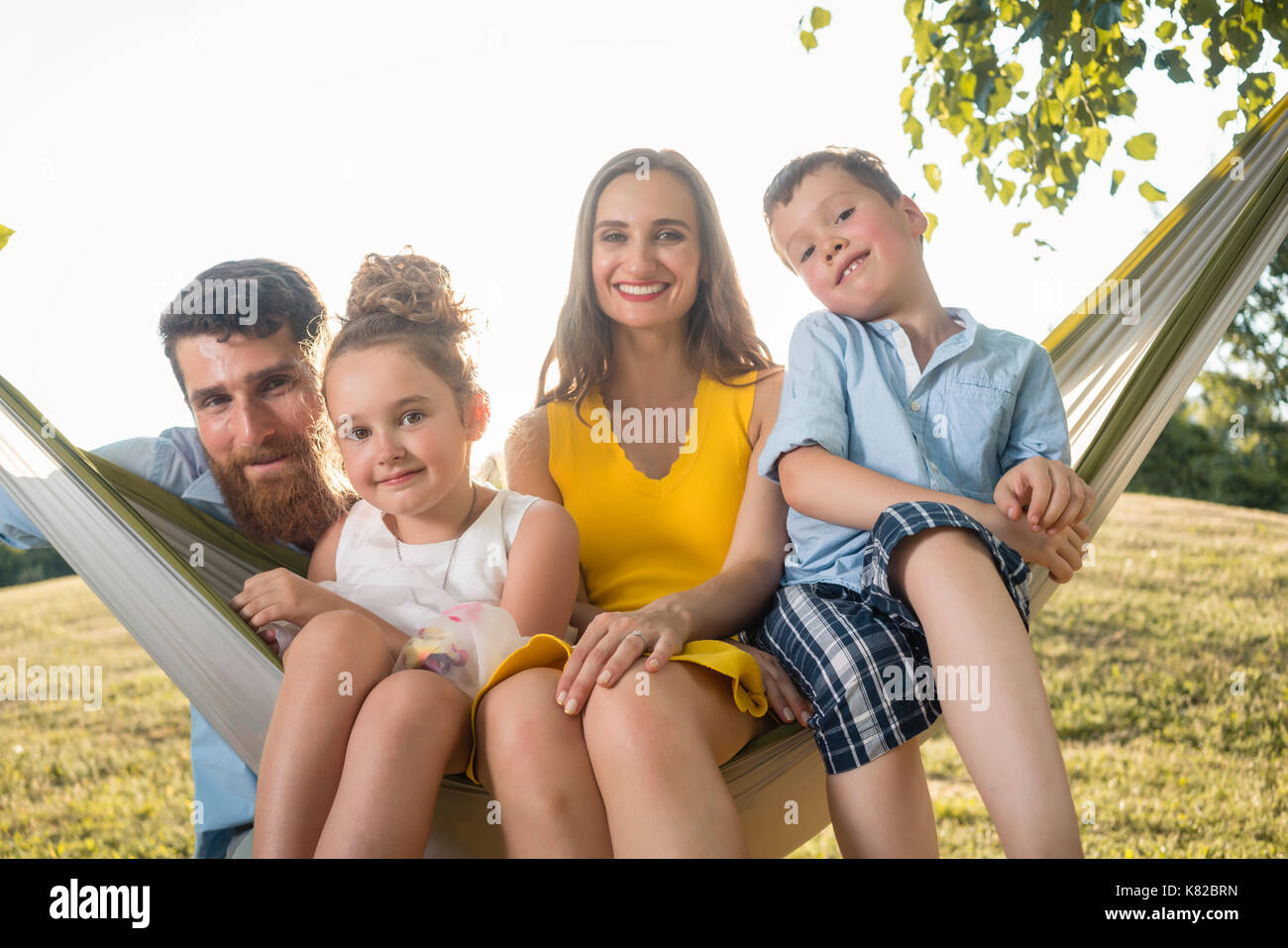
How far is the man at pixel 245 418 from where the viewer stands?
143cm

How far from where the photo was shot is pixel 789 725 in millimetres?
1169

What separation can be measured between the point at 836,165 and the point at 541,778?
90 cm

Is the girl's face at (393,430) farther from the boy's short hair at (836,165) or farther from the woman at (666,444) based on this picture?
the boy's short hair at (836,165)

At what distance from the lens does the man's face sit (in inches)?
56.0

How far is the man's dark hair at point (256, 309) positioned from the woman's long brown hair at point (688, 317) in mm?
365

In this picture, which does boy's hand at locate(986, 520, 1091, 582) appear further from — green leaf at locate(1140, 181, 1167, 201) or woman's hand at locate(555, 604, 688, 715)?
green leaf at locate(1140, 181, 1167, 201)

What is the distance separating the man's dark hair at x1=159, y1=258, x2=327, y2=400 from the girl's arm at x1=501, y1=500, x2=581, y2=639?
1.36 ft

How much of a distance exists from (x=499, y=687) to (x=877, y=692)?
1.31 ft

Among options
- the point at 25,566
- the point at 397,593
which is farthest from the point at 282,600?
the point at 25,566

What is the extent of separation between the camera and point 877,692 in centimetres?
108

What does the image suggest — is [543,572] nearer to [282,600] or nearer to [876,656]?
[282,600]

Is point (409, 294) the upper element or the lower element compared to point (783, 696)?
upper

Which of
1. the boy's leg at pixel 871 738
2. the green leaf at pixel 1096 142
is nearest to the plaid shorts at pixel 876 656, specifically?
the boy's leg at pixel 871 738
